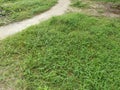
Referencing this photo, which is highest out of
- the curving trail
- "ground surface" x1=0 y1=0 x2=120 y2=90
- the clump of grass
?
the clump of grass

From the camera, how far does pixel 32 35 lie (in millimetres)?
5418

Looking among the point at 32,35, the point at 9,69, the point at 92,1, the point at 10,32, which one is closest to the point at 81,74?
the point at 9,69

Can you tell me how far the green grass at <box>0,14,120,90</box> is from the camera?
3922 millimetres

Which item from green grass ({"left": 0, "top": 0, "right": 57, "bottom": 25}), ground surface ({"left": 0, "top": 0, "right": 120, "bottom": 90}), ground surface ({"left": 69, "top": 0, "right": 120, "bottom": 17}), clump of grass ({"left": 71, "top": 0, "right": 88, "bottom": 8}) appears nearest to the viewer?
ground surface ({"left": 0, "top": 0, "right": 120, "bottom": 90})

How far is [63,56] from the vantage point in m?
4.59

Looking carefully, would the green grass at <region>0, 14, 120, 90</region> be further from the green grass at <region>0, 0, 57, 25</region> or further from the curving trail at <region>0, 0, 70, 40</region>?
the green grass at <region>0, 0, 57, 25</region>

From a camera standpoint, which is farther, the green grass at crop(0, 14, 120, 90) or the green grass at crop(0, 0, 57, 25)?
the green grass at crop(0, 0, 57, 25)

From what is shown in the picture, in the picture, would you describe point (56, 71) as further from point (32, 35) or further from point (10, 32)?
point (10, 32)

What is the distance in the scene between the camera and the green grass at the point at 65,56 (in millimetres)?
3922

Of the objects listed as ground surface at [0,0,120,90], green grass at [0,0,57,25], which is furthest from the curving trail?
ground surface at [0,0,120,90]

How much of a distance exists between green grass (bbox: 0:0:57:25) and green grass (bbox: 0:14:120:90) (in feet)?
3.67

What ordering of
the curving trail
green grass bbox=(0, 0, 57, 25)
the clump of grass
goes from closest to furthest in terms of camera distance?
the curving trail → green grass bbox=(0, 0, 57, 25) → the clump of grass

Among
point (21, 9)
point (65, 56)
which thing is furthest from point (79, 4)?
point (65, 56)

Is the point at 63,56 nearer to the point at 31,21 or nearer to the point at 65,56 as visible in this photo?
the point at 65,56
